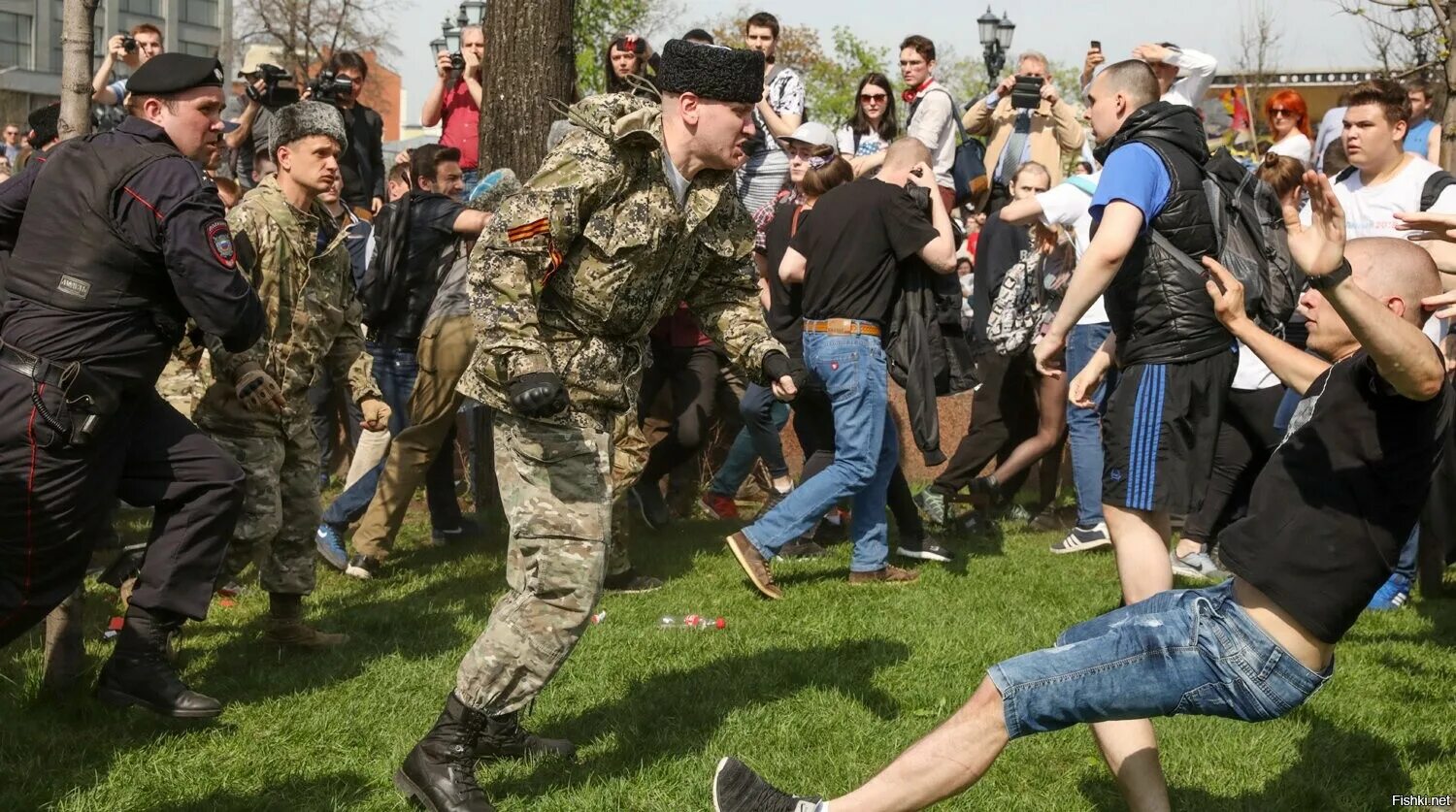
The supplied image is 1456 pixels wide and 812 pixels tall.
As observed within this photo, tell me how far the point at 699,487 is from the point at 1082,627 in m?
6.90

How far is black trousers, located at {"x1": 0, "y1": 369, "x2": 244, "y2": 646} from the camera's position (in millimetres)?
4574

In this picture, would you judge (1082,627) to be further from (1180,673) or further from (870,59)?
(870,59)

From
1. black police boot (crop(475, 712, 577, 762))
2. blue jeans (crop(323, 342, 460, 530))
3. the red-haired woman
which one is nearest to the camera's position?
black police boot (crop(475, 712, 577, 762))

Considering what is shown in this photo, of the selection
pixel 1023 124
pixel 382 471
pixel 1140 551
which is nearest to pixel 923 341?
pixel 1140 551

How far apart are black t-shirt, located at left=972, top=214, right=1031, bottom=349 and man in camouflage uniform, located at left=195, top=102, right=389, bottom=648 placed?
4678 millimetres

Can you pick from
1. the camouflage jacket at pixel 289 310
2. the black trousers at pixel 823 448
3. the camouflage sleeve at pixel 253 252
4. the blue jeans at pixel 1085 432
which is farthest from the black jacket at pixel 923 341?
the camouflage sleeve at pixel 253 252

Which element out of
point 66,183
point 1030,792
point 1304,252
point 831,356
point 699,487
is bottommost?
point 699,487

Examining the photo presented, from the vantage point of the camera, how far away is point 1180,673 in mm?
3631

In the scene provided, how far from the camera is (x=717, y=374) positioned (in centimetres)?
931

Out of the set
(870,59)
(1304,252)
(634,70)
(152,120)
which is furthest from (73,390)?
(870,59)

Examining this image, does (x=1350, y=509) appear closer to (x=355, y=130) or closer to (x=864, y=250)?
(x=864, y=250)

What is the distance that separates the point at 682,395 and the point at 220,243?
4461mm

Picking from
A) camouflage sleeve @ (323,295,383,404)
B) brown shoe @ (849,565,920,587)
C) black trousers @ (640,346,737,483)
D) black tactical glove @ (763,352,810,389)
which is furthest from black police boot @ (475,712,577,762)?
black trousers @ (640,346,737,483)

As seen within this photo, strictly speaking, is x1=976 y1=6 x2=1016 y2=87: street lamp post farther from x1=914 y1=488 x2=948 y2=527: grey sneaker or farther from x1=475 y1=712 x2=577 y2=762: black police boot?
x1=475 y1=712 x2=577 y2=762: black police boot
